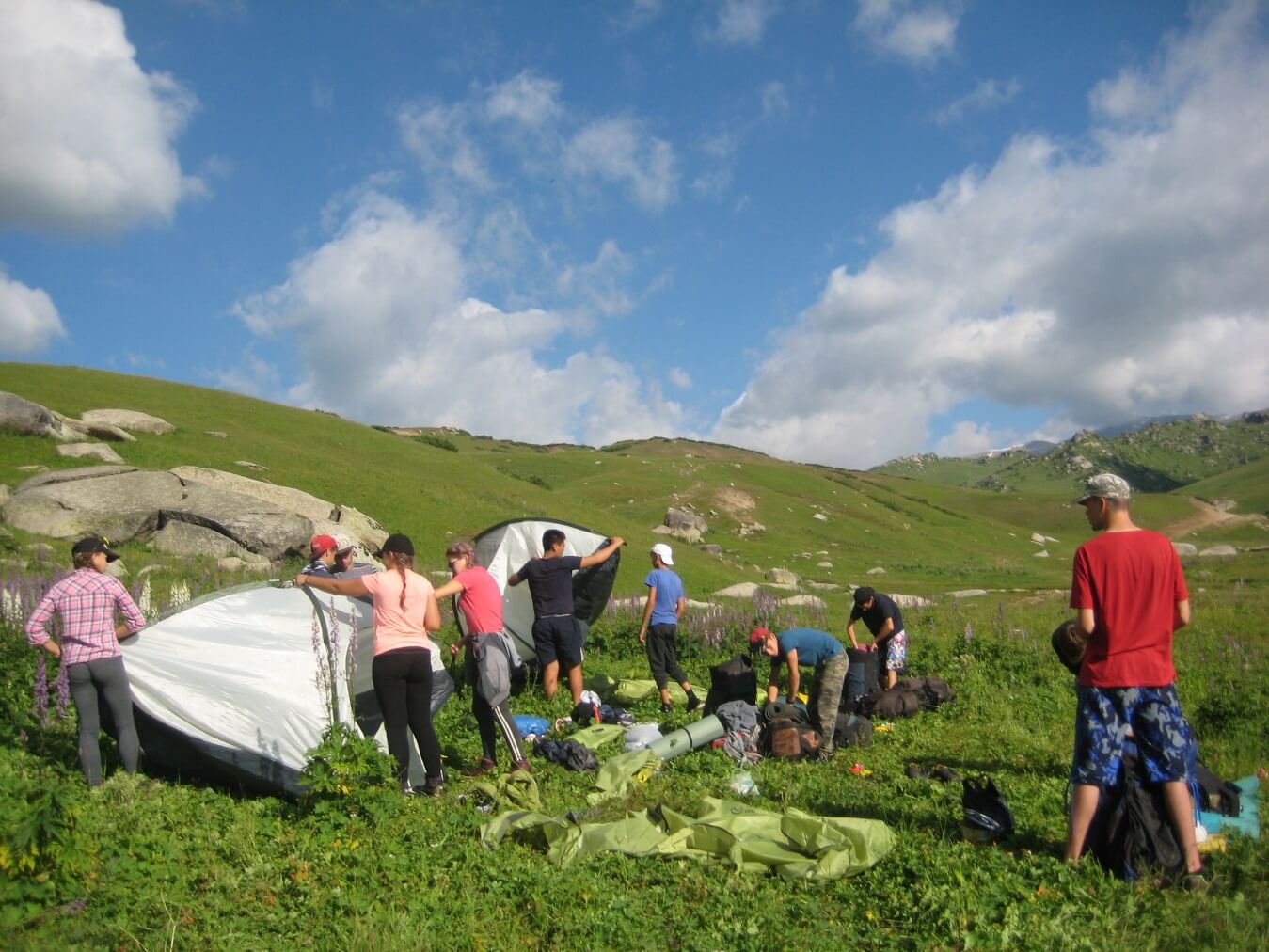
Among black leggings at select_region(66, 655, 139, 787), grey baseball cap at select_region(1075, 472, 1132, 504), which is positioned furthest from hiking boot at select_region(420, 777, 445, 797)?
grey baseball cap at select_region(1075, 472, 1132, 504)

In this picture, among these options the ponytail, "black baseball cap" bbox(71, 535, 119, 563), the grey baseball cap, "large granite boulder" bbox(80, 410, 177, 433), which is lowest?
the ponytail

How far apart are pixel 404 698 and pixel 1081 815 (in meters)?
5.45

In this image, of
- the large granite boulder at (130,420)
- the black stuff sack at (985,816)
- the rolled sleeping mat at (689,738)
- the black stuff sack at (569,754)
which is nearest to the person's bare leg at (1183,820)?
the black stuff sack at (985,816)

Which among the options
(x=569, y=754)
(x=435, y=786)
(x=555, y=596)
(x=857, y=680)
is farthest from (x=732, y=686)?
(x=435, y=786)

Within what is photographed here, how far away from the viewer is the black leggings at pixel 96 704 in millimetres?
7242

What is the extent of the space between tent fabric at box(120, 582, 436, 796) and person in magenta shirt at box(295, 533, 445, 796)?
0.46m

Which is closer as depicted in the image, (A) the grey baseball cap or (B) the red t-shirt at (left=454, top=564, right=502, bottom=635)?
(A) the grey baseball cap

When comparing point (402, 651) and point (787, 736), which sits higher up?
point (402, 651)

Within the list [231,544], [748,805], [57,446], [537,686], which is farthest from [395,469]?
[748,805]

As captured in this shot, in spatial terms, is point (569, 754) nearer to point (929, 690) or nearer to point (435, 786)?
point (435, 786)

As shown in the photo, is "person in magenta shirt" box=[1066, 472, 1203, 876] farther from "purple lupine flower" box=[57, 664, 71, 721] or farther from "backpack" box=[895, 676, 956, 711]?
"purple lupine flower" box=[57, 664, 71, 721]

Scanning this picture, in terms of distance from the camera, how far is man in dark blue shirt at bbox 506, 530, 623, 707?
11054mm

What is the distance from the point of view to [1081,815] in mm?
5590

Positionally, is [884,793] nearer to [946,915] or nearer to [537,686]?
[946,915]
